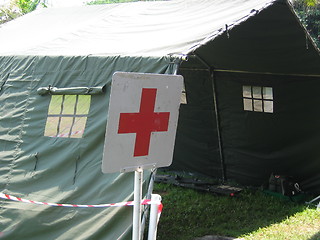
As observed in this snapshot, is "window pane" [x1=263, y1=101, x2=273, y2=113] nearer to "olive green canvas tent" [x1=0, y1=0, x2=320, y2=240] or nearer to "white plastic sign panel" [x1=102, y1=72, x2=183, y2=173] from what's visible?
"olive green canvas tent" [x1=0, y1=0, x2=320, y2=240]

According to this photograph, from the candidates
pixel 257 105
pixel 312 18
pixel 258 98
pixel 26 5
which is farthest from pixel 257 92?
pixel 26 5

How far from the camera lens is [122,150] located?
264cm

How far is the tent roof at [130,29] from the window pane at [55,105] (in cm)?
51

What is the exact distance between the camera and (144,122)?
2.75 metres

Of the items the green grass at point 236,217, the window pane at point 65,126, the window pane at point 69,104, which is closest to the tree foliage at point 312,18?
the green grass at point 236,217

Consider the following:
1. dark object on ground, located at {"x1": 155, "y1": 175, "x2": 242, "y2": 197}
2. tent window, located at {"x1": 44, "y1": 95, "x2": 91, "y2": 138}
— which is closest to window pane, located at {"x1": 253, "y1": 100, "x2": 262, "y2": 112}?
dark object on ground, located at {"x1": 155, "y1": 175, "x2": 242, "y2": 197}

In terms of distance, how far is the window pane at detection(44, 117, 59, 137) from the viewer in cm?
498

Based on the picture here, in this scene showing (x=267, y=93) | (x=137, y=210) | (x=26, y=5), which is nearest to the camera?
(x=137, y=210)

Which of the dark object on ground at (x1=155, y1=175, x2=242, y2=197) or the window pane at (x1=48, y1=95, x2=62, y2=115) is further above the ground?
the window pane at (x1=48, y1=95, x2=62, y2=115)

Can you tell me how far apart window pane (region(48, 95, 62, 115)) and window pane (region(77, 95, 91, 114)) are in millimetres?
263

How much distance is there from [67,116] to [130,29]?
1556 mm

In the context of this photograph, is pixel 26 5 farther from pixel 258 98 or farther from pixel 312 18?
pixel 258 98

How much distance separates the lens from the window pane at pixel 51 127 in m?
4.98

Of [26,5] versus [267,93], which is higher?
[267,93]
